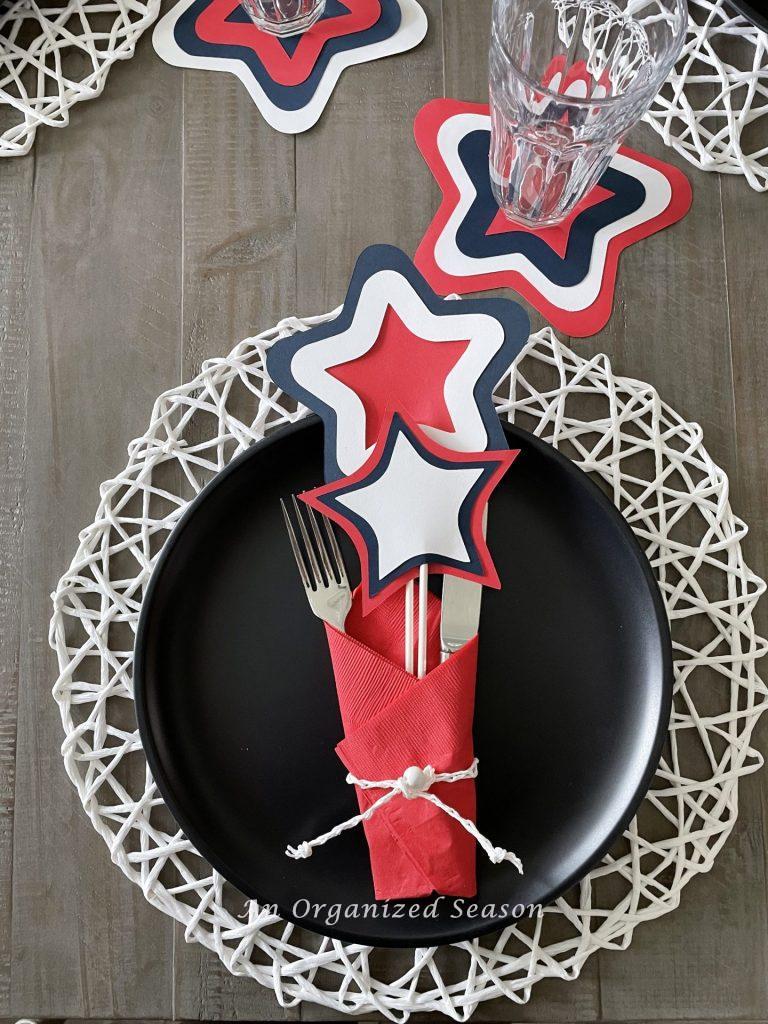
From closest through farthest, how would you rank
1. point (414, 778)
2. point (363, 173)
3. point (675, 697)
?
point (414, 778)
point (675, 697)
point (363, 173)

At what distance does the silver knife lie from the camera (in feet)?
2.11

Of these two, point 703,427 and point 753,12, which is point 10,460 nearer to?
point 703,427

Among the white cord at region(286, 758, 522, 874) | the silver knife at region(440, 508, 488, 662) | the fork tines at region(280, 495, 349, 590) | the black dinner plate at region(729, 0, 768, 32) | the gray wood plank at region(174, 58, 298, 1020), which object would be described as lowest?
the white cord at region(286, 758, 522, 874)

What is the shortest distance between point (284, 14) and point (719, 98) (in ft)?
1.32

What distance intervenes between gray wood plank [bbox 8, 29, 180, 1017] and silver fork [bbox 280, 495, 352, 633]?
7.4 inches

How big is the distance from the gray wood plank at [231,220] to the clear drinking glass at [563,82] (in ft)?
0.66

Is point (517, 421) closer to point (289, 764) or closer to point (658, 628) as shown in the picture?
point (658, 628)

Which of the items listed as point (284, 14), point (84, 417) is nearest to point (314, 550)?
point (84, 417)

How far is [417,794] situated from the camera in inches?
23.9

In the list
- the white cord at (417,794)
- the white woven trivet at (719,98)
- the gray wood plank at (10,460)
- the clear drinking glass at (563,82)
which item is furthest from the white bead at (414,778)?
the white woven trivet at (719,98)

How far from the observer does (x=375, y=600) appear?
0.65m

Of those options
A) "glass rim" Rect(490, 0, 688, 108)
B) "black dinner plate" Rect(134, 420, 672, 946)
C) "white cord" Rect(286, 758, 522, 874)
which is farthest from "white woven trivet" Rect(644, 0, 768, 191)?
"white cord" Rect(286, 758, 522, 874)

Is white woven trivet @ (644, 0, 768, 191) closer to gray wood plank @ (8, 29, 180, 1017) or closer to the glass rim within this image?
the glass rim

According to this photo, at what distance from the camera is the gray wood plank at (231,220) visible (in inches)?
30.8
